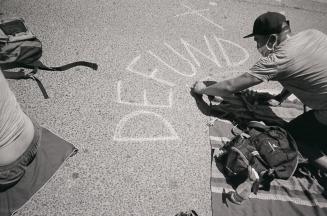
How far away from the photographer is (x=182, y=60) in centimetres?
407

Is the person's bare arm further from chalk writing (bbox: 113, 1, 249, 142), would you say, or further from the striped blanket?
chalk writing (bbox: 113, 1, 249, 142)

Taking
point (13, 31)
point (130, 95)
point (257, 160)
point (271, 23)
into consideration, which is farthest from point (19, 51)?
point (257, 160)

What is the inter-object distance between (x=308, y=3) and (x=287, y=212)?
5.57 metres

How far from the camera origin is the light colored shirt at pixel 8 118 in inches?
73.5

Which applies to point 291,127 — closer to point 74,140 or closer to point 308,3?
point 74,140

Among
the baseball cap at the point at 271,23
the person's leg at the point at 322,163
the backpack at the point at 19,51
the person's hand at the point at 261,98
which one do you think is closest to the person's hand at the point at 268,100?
the person's hand at the point at 261,98

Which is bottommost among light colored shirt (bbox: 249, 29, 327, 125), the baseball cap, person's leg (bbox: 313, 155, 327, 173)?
person's leg (bbox: 313, 155, 327, 173)

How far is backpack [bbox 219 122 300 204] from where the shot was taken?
2639mm

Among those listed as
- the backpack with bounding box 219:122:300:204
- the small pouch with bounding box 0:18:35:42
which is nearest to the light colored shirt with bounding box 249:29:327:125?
the backpack with bounding box 219:122:300:204

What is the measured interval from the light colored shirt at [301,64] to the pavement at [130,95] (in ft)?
3.34

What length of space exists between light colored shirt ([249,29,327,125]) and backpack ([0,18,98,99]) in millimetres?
2125

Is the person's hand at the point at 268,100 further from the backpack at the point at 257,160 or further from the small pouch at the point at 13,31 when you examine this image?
the small pouch at the point at 13,31

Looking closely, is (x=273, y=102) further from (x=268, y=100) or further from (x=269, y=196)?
Answer: (x=269, y=196)

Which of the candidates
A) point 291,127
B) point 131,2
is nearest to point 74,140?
point 291,127
